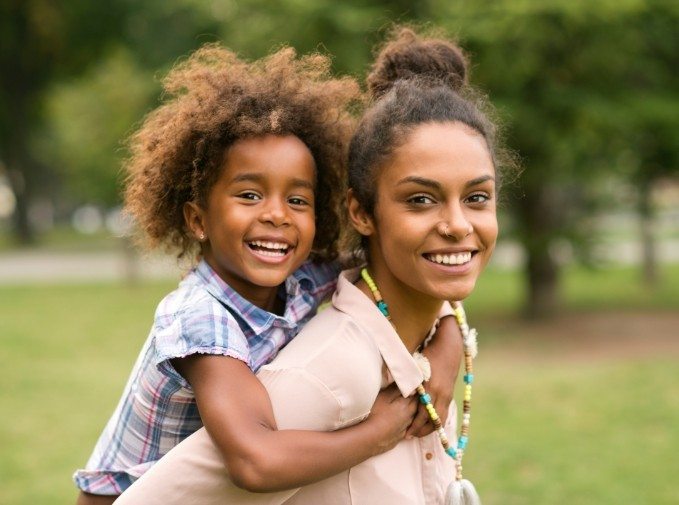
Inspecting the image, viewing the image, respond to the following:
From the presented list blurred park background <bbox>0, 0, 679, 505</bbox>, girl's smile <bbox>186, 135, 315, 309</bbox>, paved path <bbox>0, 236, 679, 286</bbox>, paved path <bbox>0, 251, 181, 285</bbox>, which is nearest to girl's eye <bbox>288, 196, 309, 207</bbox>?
girl's smile <bbox>186, 135, 315, 309</bbox>

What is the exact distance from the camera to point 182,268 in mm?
2846

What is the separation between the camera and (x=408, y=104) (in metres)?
2.15

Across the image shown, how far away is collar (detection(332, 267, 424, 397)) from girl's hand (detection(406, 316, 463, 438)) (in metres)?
0.08

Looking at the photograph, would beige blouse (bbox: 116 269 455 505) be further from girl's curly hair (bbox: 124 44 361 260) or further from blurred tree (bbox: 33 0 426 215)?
blurred tree (bbox: 33 0 426 215)

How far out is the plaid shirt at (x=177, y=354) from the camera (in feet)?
6.65

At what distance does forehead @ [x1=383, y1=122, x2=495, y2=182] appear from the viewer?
2037mm

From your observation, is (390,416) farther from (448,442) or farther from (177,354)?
(177,354)

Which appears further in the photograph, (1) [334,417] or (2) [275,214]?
(2) [275,214]

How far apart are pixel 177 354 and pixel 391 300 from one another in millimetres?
547

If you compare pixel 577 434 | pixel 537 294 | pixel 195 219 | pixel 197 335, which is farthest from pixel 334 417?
pixel 537 294

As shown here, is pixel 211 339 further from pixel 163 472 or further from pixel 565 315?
pixel 565 315

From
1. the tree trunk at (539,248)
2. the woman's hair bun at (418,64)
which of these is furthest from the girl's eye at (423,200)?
the tree trunk at (539,248)

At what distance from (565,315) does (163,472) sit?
37.7 ft

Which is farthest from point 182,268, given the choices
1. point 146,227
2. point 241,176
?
point 241,176
